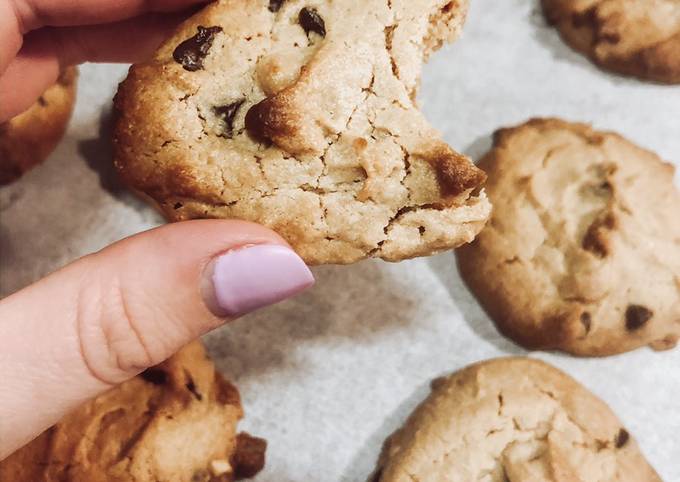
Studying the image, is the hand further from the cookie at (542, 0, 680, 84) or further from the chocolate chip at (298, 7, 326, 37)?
the cookie at (542, 0, 680, 84)

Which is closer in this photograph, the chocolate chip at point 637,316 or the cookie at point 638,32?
the chocolate chip at point 637,316

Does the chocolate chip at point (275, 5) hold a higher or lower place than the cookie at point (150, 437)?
higher

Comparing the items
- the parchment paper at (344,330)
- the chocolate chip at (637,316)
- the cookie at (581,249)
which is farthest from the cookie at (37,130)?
the chocolate chip at (637,316)

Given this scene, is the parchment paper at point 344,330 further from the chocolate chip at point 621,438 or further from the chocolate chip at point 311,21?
the chocolate chip at point 311,21

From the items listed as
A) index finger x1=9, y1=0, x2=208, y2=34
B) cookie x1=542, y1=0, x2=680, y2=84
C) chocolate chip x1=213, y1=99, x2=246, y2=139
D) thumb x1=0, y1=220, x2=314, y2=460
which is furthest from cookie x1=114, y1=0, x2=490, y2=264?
cookie x1=542, y1=0, x2=680, y2=84

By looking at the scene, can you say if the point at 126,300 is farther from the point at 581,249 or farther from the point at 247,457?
the point at 581,249
